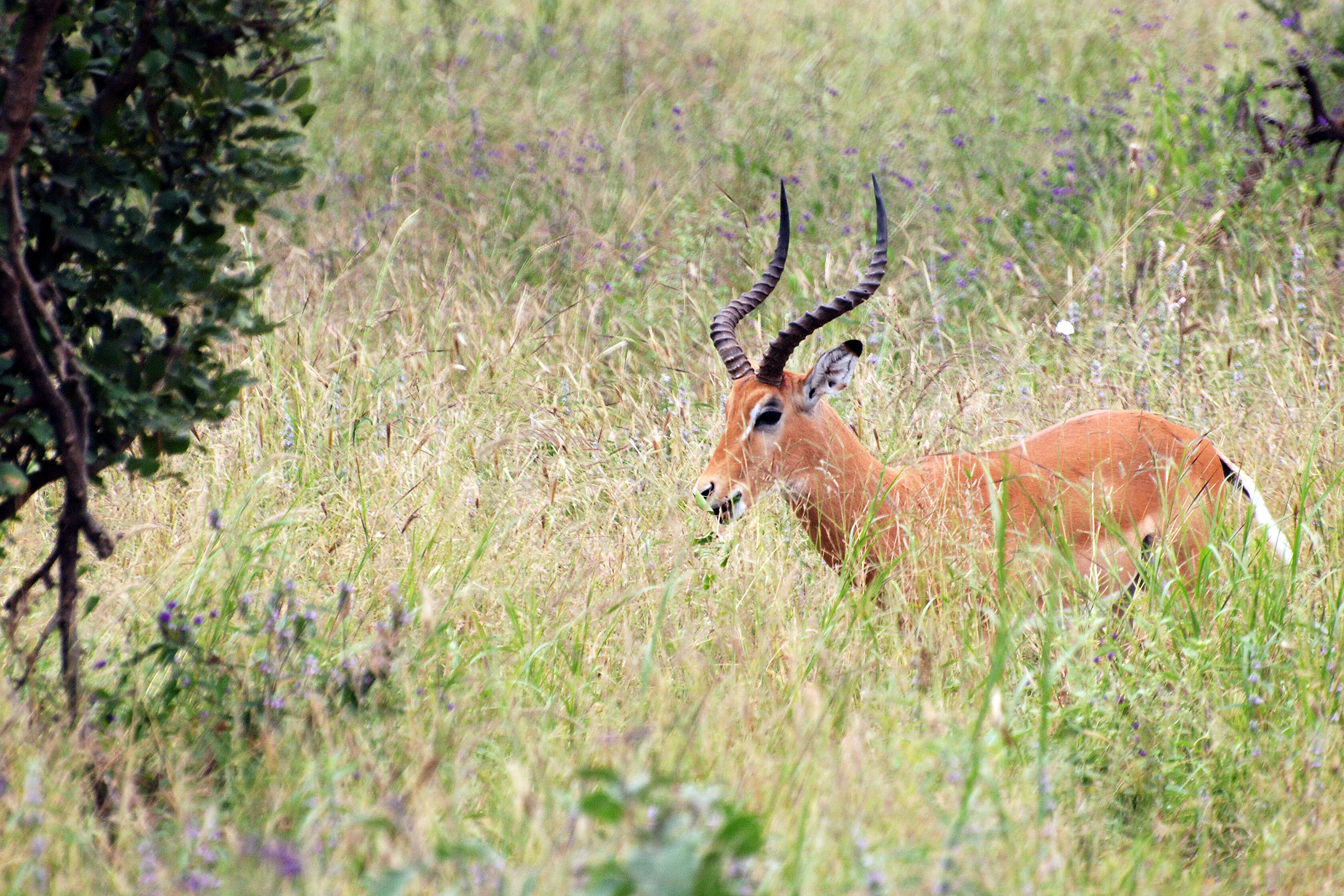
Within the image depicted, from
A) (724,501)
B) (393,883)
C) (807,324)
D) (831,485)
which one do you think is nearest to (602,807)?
(393,883)

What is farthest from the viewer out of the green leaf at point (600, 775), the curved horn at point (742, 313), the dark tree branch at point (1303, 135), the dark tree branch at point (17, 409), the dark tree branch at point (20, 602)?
the dark tree branch at point (1303, 135)

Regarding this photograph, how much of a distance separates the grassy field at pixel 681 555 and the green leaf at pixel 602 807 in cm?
10

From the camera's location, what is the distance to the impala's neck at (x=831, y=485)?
438 cm

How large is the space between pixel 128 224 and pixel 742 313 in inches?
97.2

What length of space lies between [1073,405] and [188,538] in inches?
137

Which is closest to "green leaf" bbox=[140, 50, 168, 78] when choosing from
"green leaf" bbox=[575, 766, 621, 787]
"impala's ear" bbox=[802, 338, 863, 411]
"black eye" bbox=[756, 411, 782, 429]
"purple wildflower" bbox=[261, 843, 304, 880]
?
"purple wildflower" bbox=[261, 843, 304, 880]

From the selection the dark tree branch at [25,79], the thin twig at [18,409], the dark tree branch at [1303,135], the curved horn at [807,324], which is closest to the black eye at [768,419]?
the curved horn at [807,324]

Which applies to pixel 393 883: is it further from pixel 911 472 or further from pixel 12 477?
pixel 911 472

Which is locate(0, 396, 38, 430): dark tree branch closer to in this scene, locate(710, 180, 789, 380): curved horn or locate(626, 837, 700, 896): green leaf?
locate(626, 837, 700, 896): green leaf

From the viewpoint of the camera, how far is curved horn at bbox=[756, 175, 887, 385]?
4.44 metres

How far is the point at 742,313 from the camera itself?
4859mm

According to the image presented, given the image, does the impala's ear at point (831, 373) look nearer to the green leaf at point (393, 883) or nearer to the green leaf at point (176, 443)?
the green leaf at point (176, 443)

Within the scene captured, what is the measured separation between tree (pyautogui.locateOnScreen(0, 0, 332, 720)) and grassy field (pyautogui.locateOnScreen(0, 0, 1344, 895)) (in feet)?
1.39

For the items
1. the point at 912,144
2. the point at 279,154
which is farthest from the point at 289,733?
the point at 912,144
